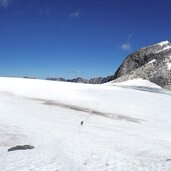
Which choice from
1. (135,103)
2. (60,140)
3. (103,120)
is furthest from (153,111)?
(60,140)

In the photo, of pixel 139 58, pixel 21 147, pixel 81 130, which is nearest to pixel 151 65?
pixel 139 58

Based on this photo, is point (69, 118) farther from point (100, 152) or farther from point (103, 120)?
point (100, 152)

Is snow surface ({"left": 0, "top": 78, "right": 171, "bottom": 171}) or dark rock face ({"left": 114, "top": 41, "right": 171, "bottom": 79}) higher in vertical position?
dark rock face ({"left": 114, "top": 41, "right": 171, "bottom": 79})

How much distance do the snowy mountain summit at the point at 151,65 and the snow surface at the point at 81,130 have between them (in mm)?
25081

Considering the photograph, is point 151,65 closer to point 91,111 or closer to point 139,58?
point 139,58

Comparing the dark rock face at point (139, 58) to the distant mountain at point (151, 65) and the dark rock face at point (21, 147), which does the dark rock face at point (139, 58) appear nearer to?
the distant mountain at point (151, 65)

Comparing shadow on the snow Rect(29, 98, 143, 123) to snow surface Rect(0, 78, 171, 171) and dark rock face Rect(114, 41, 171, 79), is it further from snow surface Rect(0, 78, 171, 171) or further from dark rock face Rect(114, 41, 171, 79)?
dark rock face Rect(114, 41, 171, 79)

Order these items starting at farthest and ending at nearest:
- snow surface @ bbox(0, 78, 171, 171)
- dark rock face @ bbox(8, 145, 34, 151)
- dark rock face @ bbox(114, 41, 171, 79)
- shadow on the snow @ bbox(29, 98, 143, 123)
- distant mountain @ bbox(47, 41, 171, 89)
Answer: dark rock face @ bbox(114, 41, 171, 79), distant mountain @ bbox(47, 41, 171, 89), shadow on the snow @ bbox(29, 98, 143, 123), dark rock face @ bbox(8, 145, 34, 151), snow surface @ bbox(0, 78, 171, 171)

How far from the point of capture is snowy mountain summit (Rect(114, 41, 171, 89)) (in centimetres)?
6125

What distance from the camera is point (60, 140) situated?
1894 cm

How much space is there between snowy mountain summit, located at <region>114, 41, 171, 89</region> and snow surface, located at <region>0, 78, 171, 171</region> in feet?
82.3

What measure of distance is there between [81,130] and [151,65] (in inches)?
1854

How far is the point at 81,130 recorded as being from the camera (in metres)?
21.3

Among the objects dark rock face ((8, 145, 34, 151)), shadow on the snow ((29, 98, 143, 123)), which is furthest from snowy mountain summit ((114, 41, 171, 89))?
dark rock face ((8, 145, 34, 151))
